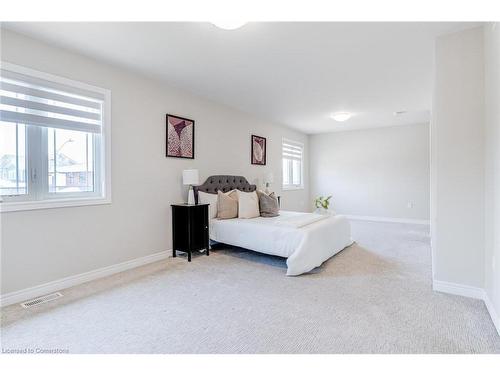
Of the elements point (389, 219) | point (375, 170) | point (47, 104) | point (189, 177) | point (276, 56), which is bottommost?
point (389, 219)

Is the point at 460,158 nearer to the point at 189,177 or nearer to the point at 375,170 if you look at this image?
the point at 189,177

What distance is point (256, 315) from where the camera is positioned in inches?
85.3

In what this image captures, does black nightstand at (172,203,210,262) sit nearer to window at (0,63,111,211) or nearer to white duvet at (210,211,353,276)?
white duvet at (210,211,353,276)

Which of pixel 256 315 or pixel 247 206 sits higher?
pixel 247 206

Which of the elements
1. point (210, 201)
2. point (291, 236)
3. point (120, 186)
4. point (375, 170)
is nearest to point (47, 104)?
point (120, 186)

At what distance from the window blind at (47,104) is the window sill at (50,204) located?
73 centimetres

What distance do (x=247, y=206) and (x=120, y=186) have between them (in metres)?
1.80

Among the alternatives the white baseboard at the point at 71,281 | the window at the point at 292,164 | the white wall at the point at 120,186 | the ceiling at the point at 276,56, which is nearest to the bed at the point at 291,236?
the white wall at the point at 120,186

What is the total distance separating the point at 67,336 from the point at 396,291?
2.75 m

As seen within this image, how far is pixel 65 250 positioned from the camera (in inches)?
109

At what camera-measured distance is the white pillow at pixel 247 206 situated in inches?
163

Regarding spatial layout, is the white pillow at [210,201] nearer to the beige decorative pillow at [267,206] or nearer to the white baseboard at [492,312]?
the beige decorative pillow at [267,206]
